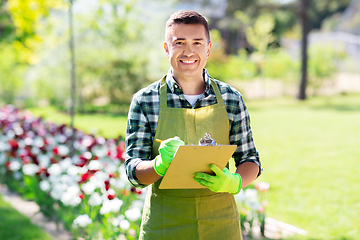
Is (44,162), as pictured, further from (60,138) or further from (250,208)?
(250,208)

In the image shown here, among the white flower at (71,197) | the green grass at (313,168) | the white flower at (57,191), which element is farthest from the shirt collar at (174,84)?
the green grass at (313,168)

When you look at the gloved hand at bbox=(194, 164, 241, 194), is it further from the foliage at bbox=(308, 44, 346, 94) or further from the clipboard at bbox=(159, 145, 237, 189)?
the foliage at bbox=(308, 44, 346, 94)

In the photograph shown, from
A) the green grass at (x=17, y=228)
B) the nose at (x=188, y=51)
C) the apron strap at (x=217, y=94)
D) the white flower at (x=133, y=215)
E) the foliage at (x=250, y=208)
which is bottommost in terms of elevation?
the green grass at (x=17, y=228)

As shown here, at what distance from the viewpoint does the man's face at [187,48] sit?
141 cm

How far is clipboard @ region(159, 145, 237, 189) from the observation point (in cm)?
114

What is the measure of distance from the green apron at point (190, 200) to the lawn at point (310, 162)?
1909 mm

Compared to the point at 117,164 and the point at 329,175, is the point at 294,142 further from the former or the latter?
the point at 117,164

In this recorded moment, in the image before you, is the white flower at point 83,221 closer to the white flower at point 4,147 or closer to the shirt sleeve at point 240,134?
the shirt sleeve at point 240,134

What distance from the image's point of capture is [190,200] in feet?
4.82

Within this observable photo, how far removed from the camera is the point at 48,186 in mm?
3275

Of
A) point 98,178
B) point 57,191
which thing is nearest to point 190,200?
point 98,178

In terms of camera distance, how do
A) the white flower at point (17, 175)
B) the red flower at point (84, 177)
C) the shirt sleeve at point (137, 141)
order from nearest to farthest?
the shirt sleeve at point (137, 141) → the red flower at point (84, 177) → the white flower at point (17, 175)

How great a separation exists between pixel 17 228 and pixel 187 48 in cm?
274

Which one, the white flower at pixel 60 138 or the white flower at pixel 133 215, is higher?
the white flower at pixel 60 138
